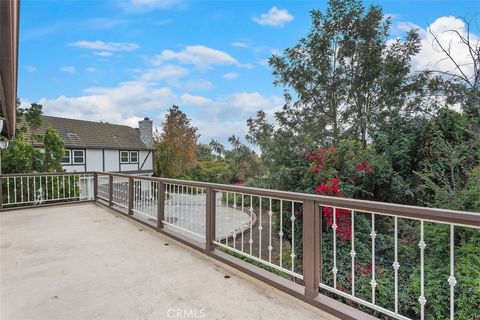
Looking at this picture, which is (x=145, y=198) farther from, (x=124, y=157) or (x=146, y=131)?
(x=146, y=131)

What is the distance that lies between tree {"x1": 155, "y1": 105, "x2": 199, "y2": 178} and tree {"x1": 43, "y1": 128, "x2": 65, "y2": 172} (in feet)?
37.8

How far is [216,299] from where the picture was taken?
7.47 ft

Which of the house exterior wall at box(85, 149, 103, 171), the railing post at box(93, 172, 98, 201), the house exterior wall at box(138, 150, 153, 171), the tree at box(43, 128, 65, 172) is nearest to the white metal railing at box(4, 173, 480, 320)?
the railing post at box(93, 172, 98, 201)

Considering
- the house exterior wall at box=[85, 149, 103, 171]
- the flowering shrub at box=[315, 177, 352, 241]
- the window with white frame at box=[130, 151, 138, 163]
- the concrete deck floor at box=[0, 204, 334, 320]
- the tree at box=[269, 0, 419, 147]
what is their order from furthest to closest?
the window with white frame at box=[130, 151, 138, 163] → the house exterior wall at box=[85, 149, 103, 171] → the tree at box=[269, 0, 419, 147] → the flowering shrub at box=[315, 177, 352, 241] → the concrete deck floor at box=[0, 204, 334, 320]

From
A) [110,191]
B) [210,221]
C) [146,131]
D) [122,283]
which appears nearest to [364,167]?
[210,221]

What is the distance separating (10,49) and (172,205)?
8.60ft

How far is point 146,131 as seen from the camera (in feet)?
69.3

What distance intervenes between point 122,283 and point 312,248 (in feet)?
5.82

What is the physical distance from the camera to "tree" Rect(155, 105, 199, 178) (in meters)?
21.2

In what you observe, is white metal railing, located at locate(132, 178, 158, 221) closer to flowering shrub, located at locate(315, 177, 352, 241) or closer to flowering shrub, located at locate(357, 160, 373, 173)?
flowering shrub, located at locate(315, 177, 352, 241)

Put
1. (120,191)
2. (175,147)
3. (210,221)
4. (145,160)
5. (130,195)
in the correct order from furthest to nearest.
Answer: (175,147) → (145,160) → (120,191) → (130,195) → (210,221)

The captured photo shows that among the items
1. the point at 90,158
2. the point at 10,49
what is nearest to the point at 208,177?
the point at 90,158

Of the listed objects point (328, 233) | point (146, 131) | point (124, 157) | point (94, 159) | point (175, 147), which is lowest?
point (328, 233)

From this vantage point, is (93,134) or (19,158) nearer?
(19,158)
